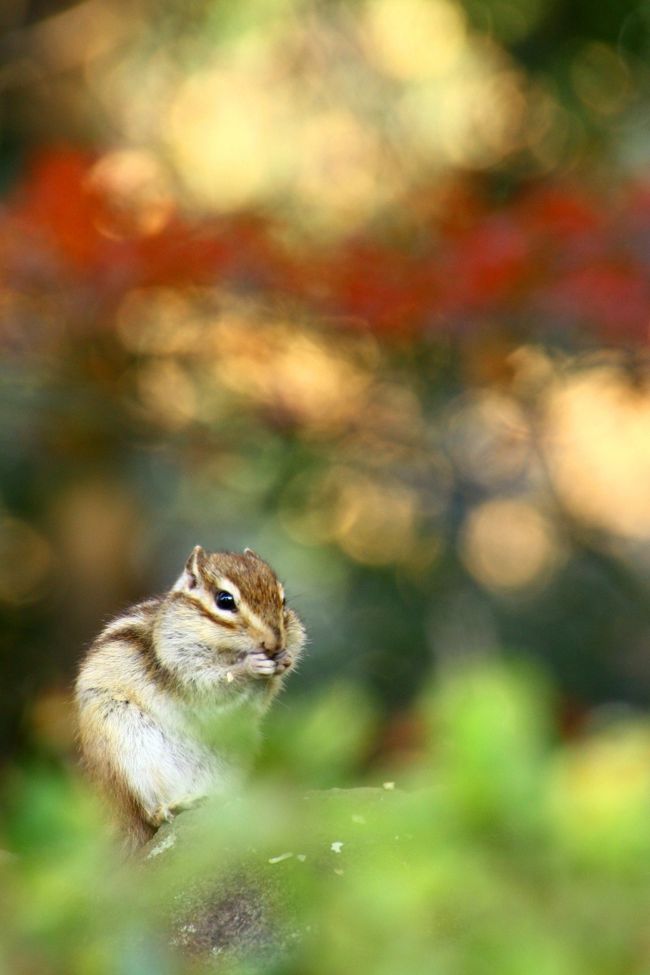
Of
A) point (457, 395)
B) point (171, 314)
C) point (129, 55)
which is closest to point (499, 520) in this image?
point (457, 395)

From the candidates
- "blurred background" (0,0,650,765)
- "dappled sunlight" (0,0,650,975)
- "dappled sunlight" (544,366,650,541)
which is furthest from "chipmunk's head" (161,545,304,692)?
"dappled sunlight" (544,366,650,541)

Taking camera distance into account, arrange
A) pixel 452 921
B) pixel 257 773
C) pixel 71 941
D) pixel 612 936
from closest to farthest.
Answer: pixel 612 936, pixel 71 941, pixel 452 921, pixel 257 773

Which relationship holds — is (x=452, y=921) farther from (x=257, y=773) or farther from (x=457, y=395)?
(x=457, y=395)

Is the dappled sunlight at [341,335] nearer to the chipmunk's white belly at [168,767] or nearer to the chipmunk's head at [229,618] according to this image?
the chipmunk's white belly at [168,767]

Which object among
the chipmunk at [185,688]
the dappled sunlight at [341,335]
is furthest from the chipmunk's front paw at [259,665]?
the dappled sunlight at [341,335]

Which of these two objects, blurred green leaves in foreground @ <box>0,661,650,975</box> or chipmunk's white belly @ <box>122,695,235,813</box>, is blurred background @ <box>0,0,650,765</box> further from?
blurred green leaves in foreground @ <box>0,661,650,975</box>

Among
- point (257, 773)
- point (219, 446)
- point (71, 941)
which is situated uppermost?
point (71, 941)

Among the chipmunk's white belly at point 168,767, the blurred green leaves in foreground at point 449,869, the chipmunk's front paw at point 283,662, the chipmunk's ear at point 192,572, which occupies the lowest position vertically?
the chipmunk's white belly at point 168,767
